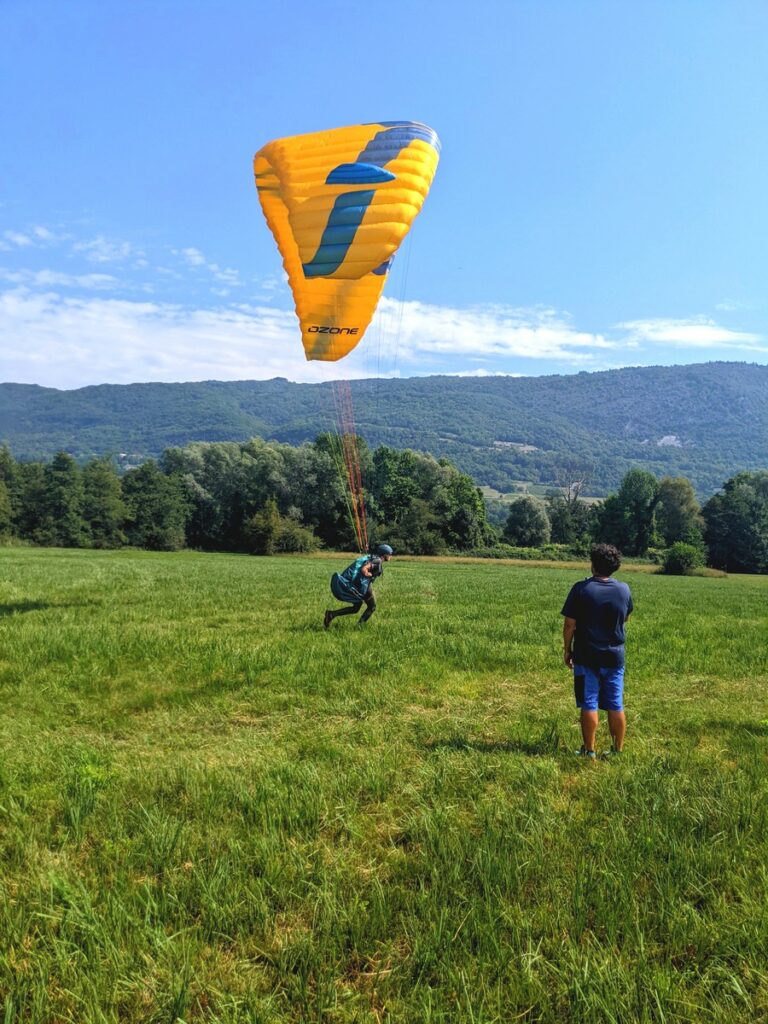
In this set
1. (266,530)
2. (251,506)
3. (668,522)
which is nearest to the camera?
(266,530)

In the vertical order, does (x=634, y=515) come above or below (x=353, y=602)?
below

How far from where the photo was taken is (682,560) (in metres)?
57.2

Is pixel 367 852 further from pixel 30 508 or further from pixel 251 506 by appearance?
pixel 30 508

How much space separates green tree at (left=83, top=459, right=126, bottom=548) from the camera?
2648 inches

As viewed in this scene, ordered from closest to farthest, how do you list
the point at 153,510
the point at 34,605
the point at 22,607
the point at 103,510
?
the point at 22,607 < the point at 34,605 < the point at 103,510 < the point at 153,510

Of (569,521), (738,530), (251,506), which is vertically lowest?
(569,521)

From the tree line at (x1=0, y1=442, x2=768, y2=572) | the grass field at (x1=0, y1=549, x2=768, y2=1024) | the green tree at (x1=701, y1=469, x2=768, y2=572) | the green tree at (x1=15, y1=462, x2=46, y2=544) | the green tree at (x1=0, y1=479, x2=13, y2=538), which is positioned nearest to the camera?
the grass field at (x1=0, y1=549, x2=768, y2=1024)

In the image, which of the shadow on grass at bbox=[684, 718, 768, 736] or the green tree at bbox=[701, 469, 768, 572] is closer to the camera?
the shadow on grass at bbox=[684, 718, 768, 736]

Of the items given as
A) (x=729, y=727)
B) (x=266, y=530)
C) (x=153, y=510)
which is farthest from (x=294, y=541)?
(x=729, y=727)

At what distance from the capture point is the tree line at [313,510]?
6538 centimetres

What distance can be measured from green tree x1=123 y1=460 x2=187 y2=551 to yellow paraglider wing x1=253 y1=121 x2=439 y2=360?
61.1m

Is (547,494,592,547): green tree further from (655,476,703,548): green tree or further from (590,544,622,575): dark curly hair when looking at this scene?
(590,544,622,575): dark curly hair

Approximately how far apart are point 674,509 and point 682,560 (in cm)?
2476

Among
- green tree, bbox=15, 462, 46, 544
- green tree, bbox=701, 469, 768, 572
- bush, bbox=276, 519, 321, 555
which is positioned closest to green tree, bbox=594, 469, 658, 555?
green tree, bbox=701, 469, 768, 572
